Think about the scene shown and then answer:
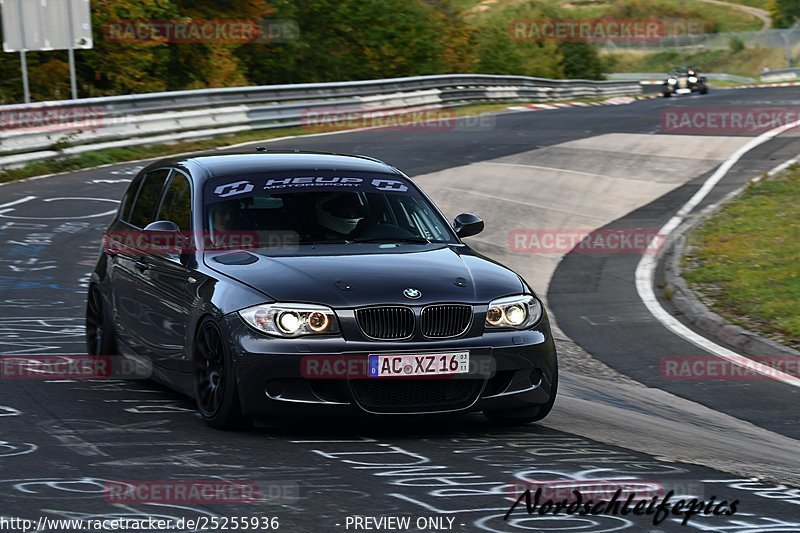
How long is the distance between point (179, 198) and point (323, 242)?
1.16 m

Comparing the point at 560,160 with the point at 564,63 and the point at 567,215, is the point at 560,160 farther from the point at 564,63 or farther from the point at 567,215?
the point at 564,63

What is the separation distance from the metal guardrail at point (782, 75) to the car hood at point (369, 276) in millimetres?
68554

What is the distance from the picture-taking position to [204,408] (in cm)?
736

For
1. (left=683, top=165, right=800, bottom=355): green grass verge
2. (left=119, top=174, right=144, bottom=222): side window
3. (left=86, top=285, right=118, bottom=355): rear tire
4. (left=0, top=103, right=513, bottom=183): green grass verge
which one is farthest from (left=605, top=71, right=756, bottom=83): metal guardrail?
(left=86, top=285, right=118, bottom=355): rear tire

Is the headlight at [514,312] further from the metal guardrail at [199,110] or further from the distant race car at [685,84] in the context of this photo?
the distant race car at [685,84]

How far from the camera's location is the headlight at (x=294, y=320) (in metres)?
6.86

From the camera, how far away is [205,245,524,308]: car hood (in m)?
6.98

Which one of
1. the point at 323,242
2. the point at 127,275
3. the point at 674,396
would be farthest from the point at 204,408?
the point at 674,396

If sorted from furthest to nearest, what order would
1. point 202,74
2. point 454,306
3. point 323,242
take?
point 202,74, point 323,242, point 454,306

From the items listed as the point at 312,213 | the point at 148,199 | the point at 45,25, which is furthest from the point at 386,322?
the point at 45,25

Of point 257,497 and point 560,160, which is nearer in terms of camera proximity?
point 257,497

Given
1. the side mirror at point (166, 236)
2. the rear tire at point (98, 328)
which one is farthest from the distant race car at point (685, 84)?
the side mirror at point (166, 236)

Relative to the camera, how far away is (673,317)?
12953 mm

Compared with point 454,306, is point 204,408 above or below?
below
